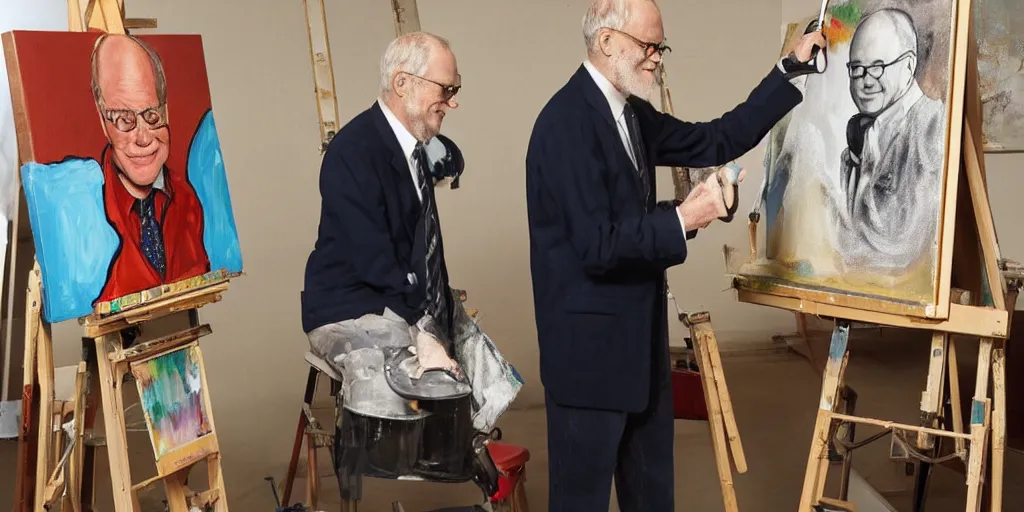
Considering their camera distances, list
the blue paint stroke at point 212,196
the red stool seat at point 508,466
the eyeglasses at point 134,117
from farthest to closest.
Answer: the red stool seat at point 508,466, the blue paint stroke at point 212,196, the eyeglasses at point 134,117

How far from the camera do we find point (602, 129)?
2078mm

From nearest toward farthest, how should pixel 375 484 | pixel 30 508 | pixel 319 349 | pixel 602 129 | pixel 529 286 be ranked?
pixel 602 129 → pixel 319 349 → pixel 30 508 → pixel 375 484 → pixel 529 286

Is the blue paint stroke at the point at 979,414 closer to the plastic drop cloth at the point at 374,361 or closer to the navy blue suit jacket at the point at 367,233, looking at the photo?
the plastic drop cloth at the point at 374,361

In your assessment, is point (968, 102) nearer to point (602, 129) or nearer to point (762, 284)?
point (762, 284)

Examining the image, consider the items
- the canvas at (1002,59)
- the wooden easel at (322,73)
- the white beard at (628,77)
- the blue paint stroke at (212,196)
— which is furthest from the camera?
the canvas at (1002,59)

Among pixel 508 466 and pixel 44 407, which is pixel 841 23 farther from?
pixel 44 407

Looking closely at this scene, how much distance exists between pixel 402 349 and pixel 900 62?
1294mm

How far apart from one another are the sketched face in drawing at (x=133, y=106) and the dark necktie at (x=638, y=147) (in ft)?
3.78

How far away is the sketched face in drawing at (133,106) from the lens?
2326 mm

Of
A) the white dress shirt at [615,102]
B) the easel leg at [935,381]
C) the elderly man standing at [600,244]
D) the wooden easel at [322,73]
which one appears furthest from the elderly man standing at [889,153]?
the wooden easel at [322,73]

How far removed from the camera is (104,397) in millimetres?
2238

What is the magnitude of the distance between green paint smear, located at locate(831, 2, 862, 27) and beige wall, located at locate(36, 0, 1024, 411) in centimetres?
181

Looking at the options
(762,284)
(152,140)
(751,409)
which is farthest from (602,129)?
(751,409)

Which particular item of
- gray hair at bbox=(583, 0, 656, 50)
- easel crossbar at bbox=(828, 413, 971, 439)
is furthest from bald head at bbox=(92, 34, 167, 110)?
easel crossbar at bbox=(828, 413, 971, 439)
